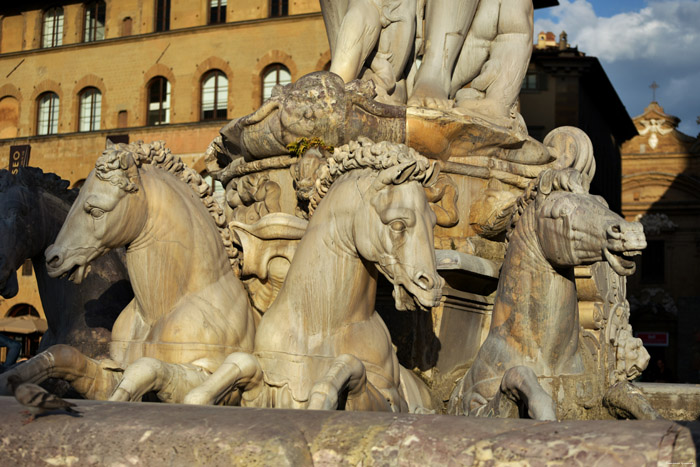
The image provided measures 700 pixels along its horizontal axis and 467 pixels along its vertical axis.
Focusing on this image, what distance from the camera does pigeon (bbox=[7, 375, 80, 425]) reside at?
2.71 m

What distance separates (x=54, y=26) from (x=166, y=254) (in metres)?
42.1

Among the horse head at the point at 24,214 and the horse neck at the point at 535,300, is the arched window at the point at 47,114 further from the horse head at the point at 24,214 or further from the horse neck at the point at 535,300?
the horse neck at the point at 535,300

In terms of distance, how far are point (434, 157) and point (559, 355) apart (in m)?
1.64

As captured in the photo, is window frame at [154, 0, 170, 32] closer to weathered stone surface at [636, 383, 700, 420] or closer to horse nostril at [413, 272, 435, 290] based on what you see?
weathered stone surface at [636, 383, 700, 420]

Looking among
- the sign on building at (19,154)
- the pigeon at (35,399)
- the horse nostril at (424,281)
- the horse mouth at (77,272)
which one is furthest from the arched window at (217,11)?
the pigeon at (35,399)

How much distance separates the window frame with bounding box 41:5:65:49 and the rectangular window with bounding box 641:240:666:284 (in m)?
29.2

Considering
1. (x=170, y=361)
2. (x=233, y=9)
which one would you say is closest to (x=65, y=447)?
(x=170, y=361)

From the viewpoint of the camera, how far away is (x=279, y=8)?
39.9 m

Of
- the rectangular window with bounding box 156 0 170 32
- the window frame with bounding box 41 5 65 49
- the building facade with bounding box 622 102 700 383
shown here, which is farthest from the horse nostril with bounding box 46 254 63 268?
the building facade with bounding box 622 102 700 383

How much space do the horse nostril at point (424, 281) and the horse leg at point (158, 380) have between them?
1.05 m

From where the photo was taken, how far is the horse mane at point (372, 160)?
438cm

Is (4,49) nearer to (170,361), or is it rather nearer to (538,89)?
(538,89)

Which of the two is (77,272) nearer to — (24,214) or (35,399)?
(24,214)

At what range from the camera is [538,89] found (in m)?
45.0
